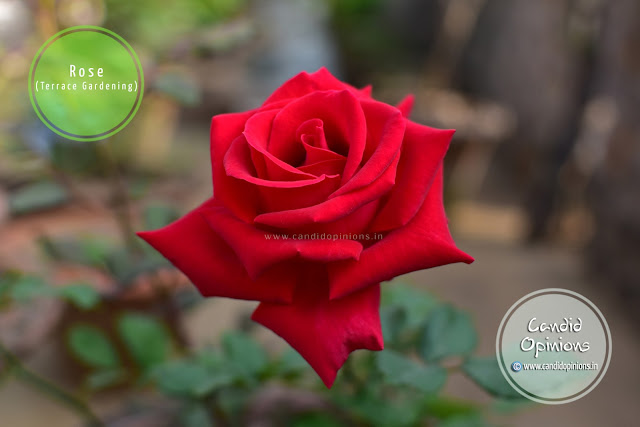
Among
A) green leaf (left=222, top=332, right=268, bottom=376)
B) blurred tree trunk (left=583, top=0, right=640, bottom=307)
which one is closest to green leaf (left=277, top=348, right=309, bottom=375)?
green leaf (left=222, top=332, right=268, bottom=376)

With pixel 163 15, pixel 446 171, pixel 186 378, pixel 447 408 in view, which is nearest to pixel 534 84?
pixel 446 171

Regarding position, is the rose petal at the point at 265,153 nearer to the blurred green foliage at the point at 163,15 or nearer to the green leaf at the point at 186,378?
the green leaf at the point at 186,378

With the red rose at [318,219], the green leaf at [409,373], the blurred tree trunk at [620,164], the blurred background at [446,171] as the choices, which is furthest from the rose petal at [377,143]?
the blurred tree trunk at [620,164]

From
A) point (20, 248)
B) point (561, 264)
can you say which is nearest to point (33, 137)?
point (20, 248)

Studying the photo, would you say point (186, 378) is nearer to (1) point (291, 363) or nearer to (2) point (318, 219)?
Answer: (1) point (291, 363)

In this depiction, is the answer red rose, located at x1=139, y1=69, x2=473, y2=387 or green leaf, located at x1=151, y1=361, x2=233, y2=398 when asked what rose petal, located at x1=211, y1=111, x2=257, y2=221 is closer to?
red rose, located at x1=139, y1=69, x2=473, y2=387
